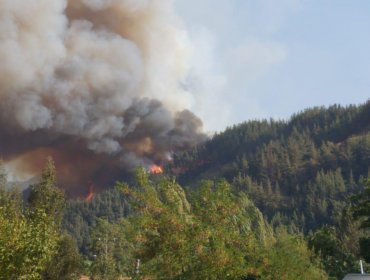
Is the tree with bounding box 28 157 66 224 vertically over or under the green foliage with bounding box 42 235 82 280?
over

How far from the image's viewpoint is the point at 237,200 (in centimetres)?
1873

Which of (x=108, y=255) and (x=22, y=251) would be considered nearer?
(x=22, y=251)

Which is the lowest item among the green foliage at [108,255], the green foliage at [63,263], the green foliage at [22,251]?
the green foliage at [22,251]

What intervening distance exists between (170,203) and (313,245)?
31090mm

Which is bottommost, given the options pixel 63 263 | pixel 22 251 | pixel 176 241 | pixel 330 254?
pixel 176 241

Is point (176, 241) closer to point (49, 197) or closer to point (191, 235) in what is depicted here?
point (191, 235)

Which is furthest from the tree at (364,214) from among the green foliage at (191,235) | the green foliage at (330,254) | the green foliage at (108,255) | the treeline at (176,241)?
the green foliage at (191,235)

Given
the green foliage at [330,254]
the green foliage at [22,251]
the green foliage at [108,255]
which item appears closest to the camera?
the green foliage at [22,251]

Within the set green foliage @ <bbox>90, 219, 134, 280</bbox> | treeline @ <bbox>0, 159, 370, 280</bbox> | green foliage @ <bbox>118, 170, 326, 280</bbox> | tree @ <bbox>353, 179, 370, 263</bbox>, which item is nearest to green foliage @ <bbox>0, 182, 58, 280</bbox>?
treeline @ <bbox>0, 159, 370, 280</bbox>

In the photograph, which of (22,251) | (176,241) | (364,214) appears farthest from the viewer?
(364,214)

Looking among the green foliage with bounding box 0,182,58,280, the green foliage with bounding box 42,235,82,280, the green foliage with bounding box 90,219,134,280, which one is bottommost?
the green foliage with bounding box 0,182,58,280

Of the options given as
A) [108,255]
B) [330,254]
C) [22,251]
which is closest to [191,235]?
[22,251]

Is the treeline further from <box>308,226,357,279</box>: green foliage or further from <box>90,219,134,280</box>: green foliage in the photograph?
<box>90,219,134,280</box>: green foliage

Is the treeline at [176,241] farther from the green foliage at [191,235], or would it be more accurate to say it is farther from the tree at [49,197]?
the tree at [49,197]
